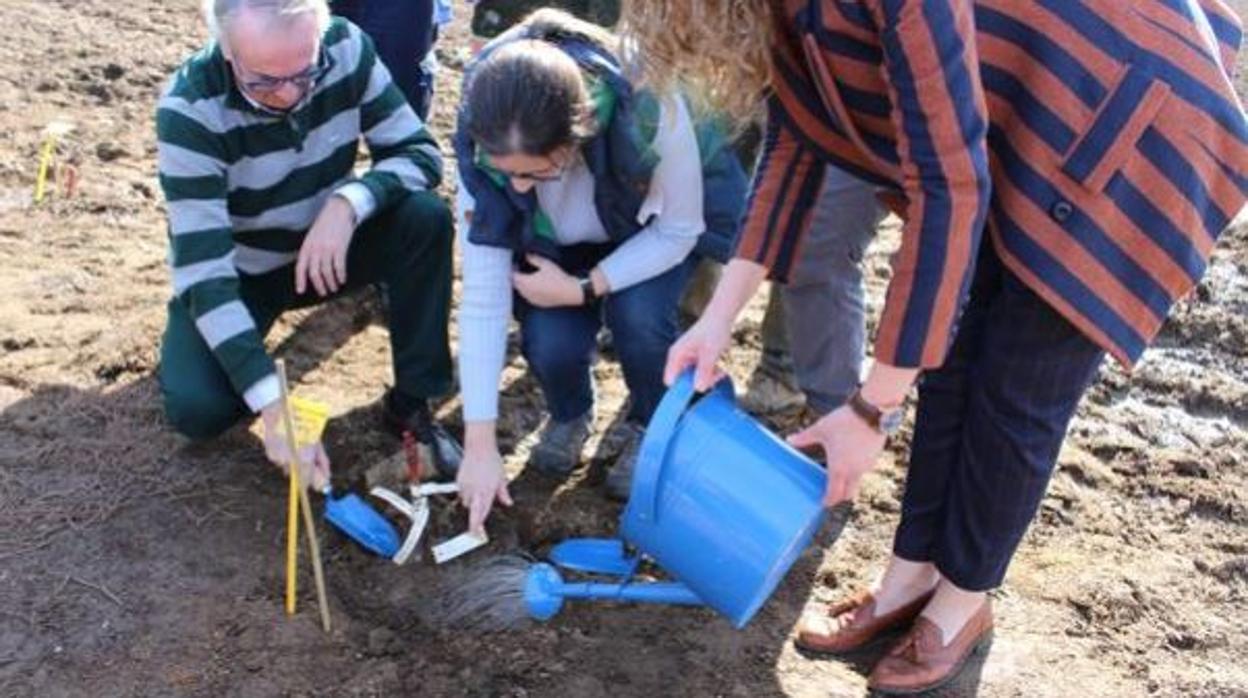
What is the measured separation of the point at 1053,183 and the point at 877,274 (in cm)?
208

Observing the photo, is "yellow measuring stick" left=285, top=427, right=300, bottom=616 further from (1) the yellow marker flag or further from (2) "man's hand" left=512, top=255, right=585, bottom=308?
(2) "man's hand" left=512, top=255, right=585, bottom=308

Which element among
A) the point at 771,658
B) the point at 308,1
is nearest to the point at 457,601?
the point at 771,658

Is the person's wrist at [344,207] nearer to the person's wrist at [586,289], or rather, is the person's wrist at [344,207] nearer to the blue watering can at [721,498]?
the person's wrist at [586,289]

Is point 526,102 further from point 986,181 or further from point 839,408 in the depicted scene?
point 986,181

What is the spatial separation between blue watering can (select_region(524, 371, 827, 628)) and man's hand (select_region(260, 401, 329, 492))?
652 mm

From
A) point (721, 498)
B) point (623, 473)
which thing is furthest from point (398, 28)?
point (721, 498)

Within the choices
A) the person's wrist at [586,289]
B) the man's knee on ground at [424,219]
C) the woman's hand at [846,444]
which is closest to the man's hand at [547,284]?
the person's wrist at [586,289]

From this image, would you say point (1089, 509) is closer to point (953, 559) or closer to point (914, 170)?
point (953, 559)

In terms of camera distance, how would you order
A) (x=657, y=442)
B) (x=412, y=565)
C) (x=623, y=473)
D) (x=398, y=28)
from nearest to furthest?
(x=657, y=442) → (x=412, y=565) → (x=623, y=473) → (x=398, y=28)

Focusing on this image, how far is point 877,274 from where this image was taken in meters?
3.82

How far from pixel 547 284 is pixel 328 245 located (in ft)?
1.54

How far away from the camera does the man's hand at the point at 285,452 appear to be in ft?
7.84

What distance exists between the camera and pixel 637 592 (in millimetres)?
2305

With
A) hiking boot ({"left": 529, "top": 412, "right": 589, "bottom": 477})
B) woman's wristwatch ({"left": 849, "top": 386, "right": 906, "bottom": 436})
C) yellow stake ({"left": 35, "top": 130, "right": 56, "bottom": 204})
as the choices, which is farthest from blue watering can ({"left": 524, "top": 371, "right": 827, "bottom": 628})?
yellow stake ({"left": 35, "top": 130, "right": 56, "bottom": 204})
